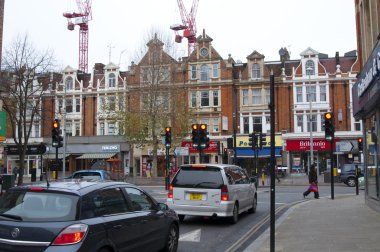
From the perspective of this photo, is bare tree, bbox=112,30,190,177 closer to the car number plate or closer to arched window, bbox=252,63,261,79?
arched window, bbox=252,63,261,79

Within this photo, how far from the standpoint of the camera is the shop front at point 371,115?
463 inches

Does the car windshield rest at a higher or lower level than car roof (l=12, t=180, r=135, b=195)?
lower

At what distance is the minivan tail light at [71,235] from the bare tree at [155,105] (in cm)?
3682

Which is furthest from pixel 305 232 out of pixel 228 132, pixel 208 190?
pixel 228 132

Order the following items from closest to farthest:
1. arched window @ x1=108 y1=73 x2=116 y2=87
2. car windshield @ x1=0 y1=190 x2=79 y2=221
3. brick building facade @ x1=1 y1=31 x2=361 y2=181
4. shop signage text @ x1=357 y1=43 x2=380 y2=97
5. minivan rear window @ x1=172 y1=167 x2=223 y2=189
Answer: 1. car windshield @ x1=0 y1=190 x2=79 y2=221
2. shop signage text @ x1=357 y1=43 x2=380 y2=97
3. minivan rear window @ x1=172 y1=167 x2=223 y2=189
4. brick building facade @ x1=1 y1=31 x2=361 y2=181
5. arched window @ x1=108 y1=73 x2=116 y2=87

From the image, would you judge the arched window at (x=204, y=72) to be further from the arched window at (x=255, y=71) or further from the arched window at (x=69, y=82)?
the arched window at (x=69, y=82)

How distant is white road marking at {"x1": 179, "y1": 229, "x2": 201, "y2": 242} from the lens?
10.5 m

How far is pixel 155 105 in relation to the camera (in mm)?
42812

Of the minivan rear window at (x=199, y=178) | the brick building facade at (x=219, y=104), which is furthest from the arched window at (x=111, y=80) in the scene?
the minivan rear window at (x=199, y=178)

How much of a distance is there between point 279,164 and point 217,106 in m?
9.50

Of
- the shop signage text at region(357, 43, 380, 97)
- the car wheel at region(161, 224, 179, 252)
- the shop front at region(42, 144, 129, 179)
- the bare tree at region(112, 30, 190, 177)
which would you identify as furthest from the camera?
the shop front at region(42, 144, 129, 179)

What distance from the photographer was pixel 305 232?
1049 centimetres

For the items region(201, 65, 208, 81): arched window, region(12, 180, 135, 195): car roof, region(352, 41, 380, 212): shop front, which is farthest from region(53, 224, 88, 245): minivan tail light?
region(201, 65, 208, 81): arched window

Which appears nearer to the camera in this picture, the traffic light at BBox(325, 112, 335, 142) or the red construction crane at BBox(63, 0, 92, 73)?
the traffic light at BBox(325, 112, 335, 142)
